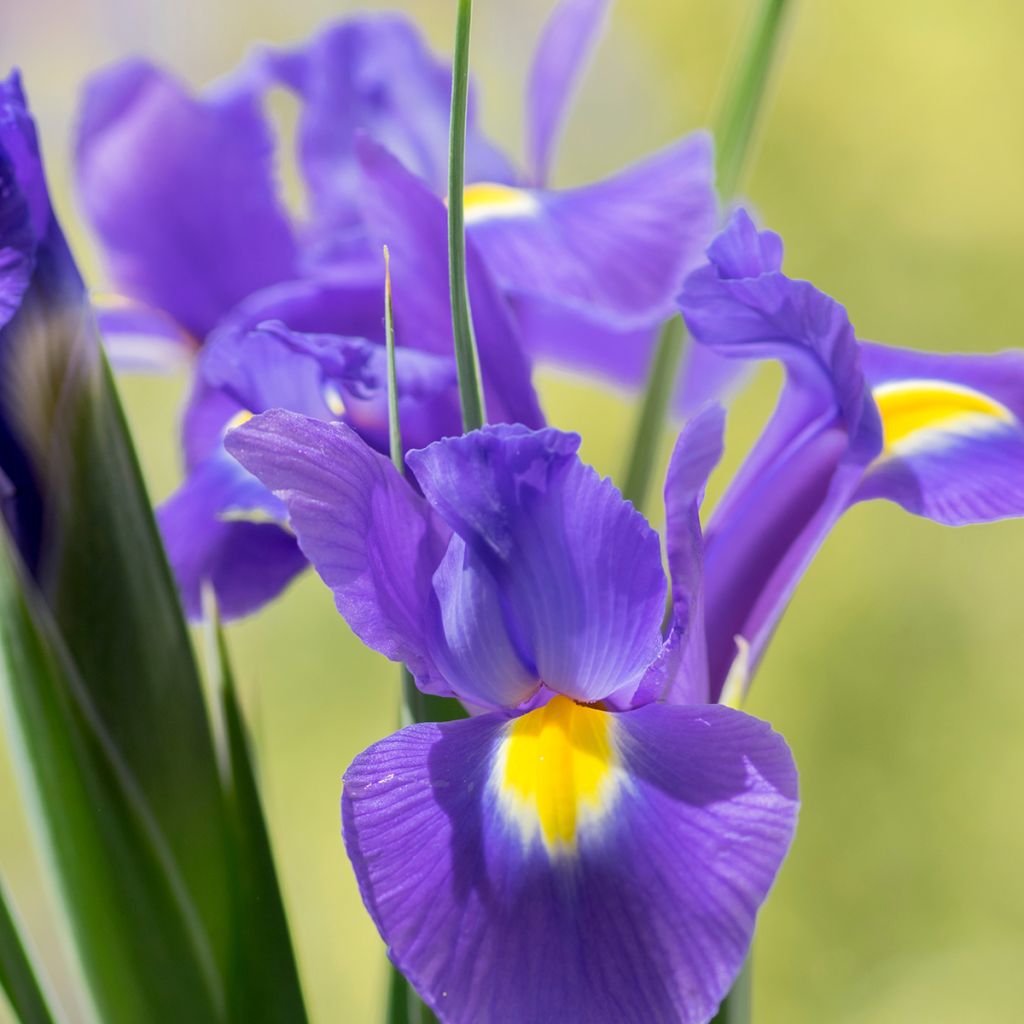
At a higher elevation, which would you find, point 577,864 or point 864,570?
point 577,864

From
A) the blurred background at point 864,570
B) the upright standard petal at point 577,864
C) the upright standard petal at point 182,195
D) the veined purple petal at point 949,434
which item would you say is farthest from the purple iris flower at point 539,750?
the blurred background at point 864,570

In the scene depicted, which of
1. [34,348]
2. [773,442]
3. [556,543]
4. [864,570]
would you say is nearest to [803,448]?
[773,442]

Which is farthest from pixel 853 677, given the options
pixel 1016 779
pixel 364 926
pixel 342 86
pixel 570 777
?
pixel 570 777

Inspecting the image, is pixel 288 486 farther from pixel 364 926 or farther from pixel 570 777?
pixel 364 926

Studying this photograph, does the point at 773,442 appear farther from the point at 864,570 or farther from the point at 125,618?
the point at 864,570

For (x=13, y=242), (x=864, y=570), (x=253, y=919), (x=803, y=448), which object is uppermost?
(x=13, y=242)

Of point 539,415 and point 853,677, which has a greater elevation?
point 539,415
